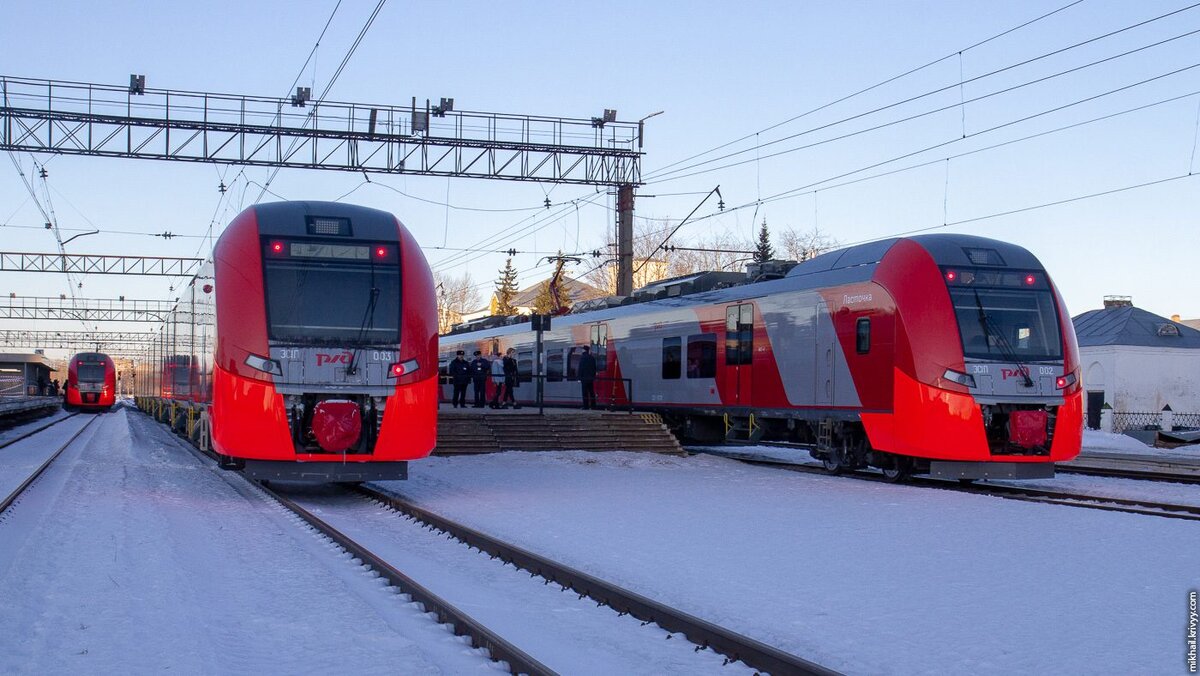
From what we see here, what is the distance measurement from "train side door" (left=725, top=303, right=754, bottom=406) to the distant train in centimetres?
4606

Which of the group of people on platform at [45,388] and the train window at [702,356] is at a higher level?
the train window at [702,356]

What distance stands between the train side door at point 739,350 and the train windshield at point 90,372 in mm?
46520

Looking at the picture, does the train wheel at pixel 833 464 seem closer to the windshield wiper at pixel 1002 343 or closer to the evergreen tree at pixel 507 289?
the windshield wiper at pixel 1002 343

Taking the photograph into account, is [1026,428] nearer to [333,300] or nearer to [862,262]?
[862,262]

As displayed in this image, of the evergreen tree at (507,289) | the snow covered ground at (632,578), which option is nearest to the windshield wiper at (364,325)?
the snow covered ground at (632,578)

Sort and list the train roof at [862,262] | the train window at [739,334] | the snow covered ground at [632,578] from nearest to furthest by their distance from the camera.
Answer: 1. the snow covered ground at [632,578]
2. the train roof at [862,262]
3. the train window at [739,334]

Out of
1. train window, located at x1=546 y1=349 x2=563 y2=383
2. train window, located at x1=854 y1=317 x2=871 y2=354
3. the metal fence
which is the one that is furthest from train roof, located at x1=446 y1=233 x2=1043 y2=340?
the metal fence

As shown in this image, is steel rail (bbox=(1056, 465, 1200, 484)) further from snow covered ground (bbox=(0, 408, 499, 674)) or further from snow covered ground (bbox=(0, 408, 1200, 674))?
snow covered ground (bbox=(0, 408, 499, 674))

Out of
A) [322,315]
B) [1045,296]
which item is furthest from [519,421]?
[1045,296]

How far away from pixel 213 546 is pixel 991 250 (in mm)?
11411

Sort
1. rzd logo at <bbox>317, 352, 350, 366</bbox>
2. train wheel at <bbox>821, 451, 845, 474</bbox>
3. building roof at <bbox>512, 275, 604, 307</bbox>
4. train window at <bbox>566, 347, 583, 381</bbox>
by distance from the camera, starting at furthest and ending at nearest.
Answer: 1. building roof at <bbox>512, 275, 604, 307</bbox>
2. train window at <bbox>566, 347, 583, 381</bbox>
3. train wheel at <bbox>821, 451, 845, 474</bbox>
4. rzd logo at <bbox>317, 352, 350, 366</bbox>

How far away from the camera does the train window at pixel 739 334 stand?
67.1 feet

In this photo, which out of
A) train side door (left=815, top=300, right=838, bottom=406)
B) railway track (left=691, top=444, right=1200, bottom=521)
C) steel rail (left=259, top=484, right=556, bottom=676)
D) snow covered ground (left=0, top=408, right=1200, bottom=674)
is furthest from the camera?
train side door (left=815, top=300, right=838, bottom=406)

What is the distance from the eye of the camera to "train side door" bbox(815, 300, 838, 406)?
17781mm
